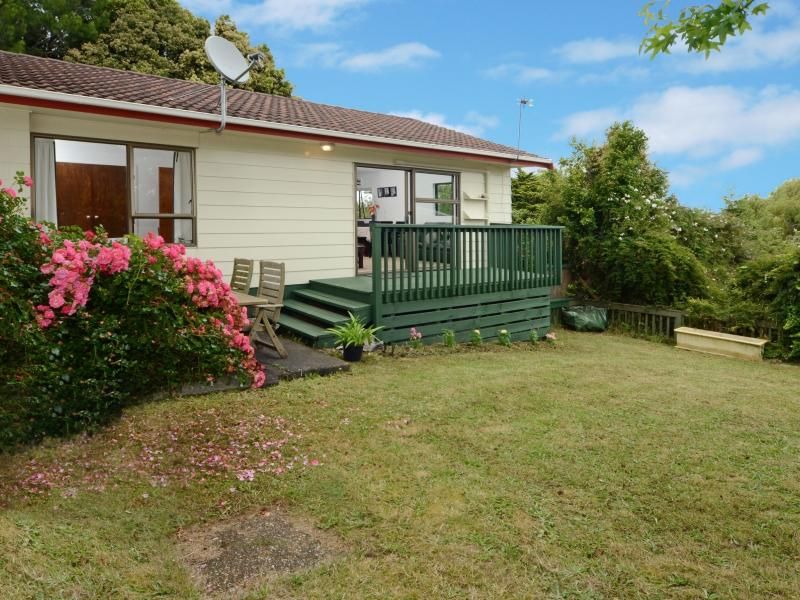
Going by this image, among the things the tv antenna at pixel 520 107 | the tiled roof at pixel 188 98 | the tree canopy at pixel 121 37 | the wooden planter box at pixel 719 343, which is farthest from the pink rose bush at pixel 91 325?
the tree canopy at pixel 121 37

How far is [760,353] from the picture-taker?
907 centimetres

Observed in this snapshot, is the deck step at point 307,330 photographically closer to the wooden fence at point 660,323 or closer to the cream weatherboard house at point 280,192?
the cream weatherboard house at point 280,192

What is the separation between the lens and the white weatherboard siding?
6418mm

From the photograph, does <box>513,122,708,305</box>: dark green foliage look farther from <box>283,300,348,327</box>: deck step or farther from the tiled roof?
<box>283,300,348,327</box>: deck step

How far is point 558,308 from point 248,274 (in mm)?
6763

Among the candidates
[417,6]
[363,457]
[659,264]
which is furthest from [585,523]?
[417,6]

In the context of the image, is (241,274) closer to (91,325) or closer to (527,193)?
(91,325)

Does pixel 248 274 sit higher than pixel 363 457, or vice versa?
pixel 248 274

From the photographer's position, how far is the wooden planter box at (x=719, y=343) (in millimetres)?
9125

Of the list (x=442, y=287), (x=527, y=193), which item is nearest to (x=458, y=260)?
(x=442, y=287)

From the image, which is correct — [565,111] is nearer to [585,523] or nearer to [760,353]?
[760,353]

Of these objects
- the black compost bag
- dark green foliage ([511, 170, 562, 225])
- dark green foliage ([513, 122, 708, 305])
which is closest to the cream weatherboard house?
the black compost bag

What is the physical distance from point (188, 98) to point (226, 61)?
0.95m

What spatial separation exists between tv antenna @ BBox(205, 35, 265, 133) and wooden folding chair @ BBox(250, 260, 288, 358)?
212cm
